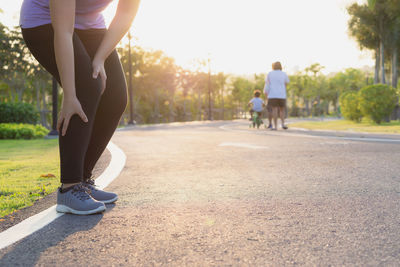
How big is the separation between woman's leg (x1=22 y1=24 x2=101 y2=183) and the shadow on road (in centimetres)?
30

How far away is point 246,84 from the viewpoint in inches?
3310

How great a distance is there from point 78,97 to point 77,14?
0.63m

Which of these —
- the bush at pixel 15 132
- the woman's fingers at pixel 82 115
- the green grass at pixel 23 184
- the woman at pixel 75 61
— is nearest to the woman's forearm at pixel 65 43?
the woman at pixel 75 61

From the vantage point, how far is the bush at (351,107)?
19.6m

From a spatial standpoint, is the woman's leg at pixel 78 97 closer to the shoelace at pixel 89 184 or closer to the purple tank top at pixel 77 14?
the purple tank top at pixel 77 14

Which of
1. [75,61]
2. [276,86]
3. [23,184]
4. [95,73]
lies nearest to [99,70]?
Result: [95,73]

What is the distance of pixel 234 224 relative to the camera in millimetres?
2463

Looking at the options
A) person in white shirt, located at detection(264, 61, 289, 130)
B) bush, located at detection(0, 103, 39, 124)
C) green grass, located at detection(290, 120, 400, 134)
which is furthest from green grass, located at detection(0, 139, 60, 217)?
bush, located at detection(0, 103, 39, 124)

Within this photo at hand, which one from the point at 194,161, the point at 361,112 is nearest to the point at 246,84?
the point at 361,112

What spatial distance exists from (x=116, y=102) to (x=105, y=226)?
112 centimetres

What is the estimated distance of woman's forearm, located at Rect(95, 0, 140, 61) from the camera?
115 inches

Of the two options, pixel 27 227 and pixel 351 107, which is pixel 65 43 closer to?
pixel 27 227

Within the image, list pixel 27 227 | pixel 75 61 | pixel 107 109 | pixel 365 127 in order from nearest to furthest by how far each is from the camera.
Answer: pixel 27 227 < pixel 75 61 < pixel 107 109 < pixel 365 127

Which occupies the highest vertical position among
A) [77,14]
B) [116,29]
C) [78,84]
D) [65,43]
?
[77,14]
